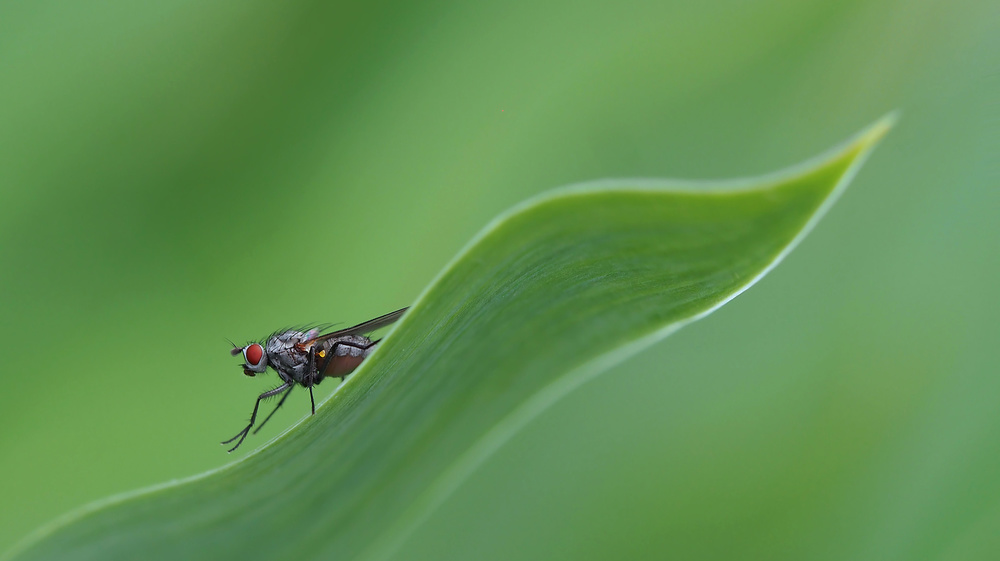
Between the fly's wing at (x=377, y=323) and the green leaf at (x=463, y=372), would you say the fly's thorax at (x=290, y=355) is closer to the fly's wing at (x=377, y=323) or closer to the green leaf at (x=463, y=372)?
the fly's wing at (x=377, y=323)

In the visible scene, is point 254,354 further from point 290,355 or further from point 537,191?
point 537,191

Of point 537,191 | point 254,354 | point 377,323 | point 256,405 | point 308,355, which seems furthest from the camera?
point 308,355

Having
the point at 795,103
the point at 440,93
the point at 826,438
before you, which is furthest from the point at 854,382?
the point at 440,93

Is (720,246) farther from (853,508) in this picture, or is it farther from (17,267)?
(17,267)

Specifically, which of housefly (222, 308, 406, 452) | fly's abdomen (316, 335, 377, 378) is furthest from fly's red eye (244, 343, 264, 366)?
fly's abdomen (316, 335, 377, 378)

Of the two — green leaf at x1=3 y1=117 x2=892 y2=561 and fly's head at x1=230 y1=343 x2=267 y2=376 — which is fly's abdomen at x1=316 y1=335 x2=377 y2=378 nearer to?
fly's head at x1=230 y1=343 x2=267 y2=376

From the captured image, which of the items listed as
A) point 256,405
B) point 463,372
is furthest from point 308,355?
point 463,372
